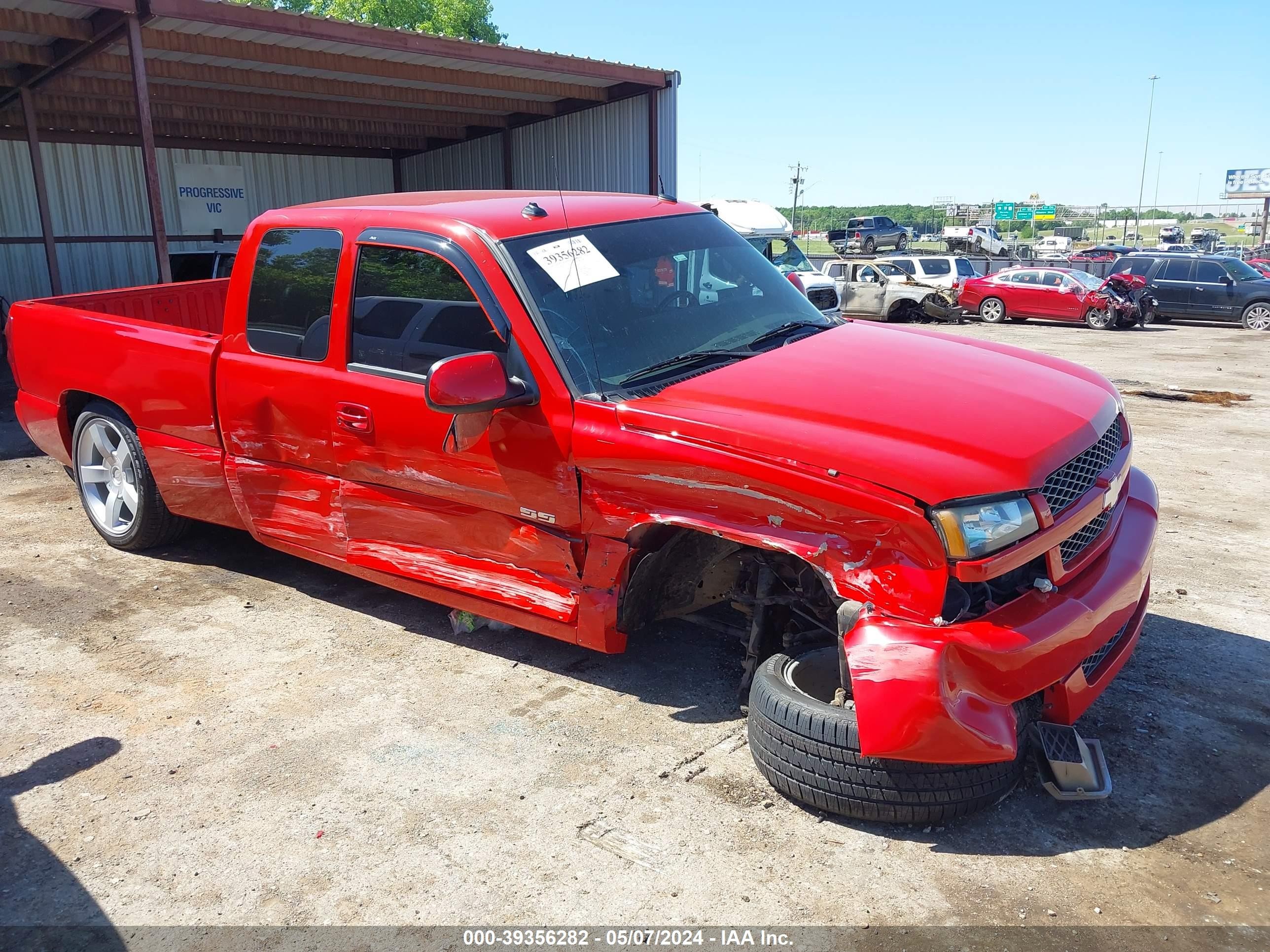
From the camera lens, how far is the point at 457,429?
3.71m

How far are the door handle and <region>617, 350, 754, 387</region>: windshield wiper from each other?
3.83 feet

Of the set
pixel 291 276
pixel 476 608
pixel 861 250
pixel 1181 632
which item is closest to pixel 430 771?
pixel 476 608

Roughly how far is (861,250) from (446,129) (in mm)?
29337

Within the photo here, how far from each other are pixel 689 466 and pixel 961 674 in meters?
1.04

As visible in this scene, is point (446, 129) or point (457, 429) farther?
point (446, 129)

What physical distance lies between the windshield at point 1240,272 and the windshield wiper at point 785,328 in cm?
2176

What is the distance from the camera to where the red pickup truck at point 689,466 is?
2818 mm

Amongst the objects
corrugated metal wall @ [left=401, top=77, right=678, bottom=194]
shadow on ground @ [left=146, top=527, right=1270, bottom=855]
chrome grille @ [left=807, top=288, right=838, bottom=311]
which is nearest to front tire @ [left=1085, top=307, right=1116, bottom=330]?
corrugated metal wall @ [left=401, top=77, right=678, bottom=194]

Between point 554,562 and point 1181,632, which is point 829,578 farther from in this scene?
point 1181,632

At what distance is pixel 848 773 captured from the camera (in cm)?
297

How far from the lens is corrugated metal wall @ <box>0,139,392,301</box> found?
1714 cm

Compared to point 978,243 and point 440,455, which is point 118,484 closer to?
point 440,455

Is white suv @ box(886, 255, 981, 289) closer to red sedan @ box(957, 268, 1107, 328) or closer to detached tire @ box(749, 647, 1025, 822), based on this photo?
red sedan @ box(957, 268, 1107, 328)

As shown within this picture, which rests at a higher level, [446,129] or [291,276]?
[446,129]
